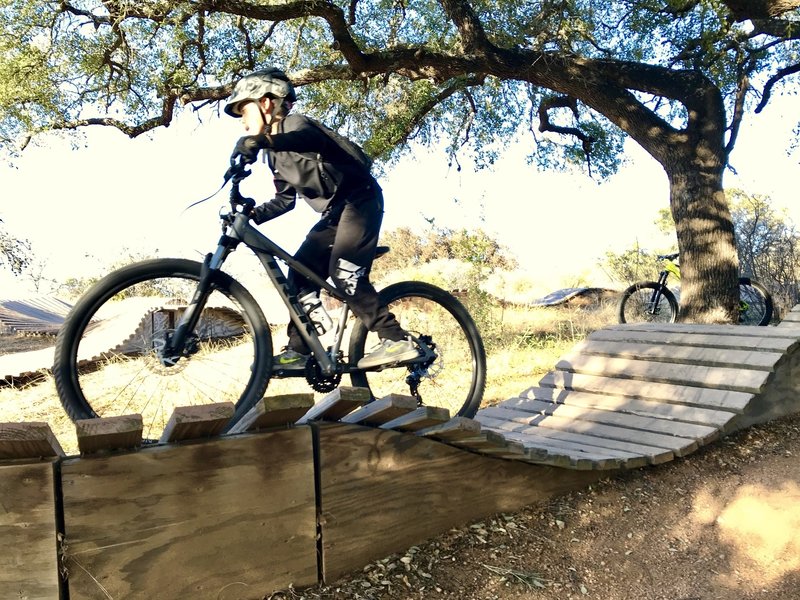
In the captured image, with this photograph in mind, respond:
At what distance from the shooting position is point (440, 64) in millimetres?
7395

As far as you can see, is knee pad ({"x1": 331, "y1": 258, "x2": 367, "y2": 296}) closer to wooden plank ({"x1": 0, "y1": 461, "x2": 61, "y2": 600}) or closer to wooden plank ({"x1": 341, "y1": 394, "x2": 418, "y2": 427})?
wooden plank ({"x1": 341, "y1": 394, "x2": 418, "y2": 427})

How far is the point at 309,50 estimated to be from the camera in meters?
9.34

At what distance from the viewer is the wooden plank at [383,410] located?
92.7 inches

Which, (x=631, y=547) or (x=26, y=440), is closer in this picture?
(x=26, y=440)

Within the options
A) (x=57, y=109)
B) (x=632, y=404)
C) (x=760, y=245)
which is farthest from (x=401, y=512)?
(x=760, y=245)

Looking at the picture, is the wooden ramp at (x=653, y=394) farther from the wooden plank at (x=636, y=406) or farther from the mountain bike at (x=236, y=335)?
the mountain bike at (x=236, y=335)

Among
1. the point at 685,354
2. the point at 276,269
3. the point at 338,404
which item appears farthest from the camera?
the point at 685,354

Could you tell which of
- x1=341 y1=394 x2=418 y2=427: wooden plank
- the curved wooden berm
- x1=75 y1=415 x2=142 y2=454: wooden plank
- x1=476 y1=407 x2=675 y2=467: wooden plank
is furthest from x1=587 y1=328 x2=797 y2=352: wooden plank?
x1=75 y1=415 x2=142 y2=454: wooden plank

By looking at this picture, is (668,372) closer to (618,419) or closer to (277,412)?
(618,419)

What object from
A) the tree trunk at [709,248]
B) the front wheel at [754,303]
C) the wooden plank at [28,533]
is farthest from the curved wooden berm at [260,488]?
the front wheel at [754,303]

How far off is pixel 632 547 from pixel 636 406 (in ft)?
4.24

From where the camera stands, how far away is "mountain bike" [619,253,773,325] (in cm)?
830

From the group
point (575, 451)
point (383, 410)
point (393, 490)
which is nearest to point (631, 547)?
point (575, 451)

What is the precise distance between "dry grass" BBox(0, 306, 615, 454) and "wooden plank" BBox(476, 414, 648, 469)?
1363mm
